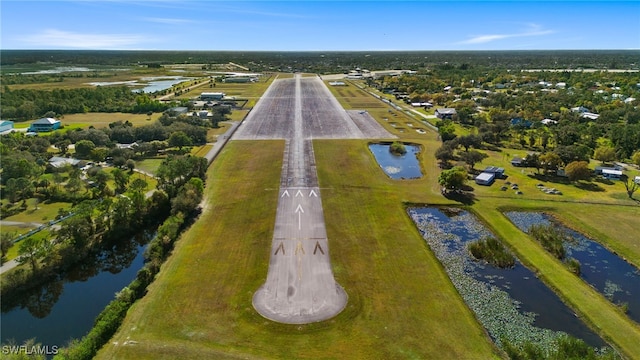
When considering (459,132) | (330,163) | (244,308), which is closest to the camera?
(244,308)

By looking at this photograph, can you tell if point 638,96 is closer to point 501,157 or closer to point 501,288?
point 501,157

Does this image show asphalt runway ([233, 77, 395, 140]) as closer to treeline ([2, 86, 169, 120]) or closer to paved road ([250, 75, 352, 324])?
paved road ([250, 75, 352, 324])

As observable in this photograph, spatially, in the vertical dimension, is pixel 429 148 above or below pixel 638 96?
below

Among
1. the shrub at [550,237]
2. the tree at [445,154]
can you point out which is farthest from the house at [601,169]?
the shrub at [550,237]

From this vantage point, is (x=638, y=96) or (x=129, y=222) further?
(x=638, y=96)

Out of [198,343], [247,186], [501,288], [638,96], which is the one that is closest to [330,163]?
[247,186]

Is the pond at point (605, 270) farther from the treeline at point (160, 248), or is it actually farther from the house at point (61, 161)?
the house at point (61, 161)

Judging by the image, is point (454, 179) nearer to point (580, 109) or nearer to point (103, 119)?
point (580, 109)
